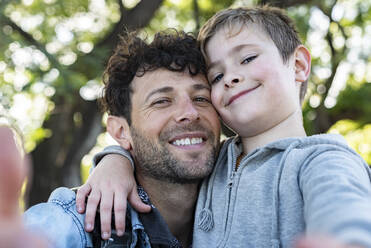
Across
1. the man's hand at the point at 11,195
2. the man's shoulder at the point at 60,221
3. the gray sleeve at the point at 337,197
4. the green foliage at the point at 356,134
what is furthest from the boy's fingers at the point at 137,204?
the green foliage at the point at 356,134

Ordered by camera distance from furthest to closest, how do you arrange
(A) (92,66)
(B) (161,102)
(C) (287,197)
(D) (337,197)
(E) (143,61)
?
(A) (92,66) < (E) (143,61) < (B) (161,102) < (C) (287,197) < (D) (337,197)

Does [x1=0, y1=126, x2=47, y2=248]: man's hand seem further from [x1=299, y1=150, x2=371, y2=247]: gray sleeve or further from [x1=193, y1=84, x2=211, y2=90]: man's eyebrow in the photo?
[x1=193, y1=84, x2=211, y2=90]: man's eyebrow

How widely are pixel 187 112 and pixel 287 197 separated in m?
0.94

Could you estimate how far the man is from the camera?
2.21 m

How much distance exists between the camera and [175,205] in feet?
7.88

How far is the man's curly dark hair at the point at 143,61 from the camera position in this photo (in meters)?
2.50

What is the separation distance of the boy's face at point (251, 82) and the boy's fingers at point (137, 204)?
619 millimetres

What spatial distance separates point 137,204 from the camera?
6.76 ft

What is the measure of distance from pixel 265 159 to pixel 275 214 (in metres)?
0.36

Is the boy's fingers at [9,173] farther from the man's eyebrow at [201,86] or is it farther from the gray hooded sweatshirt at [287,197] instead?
the man's eyebrow at [201,86]

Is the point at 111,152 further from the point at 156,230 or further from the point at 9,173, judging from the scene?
the point at 9,173

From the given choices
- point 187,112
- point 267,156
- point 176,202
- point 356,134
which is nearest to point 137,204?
point 176,202

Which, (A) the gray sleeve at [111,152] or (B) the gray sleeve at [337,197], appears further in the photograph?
(A) the gray sleeve at [111,152]

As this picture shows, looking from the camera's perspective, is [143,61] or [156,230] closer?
[156,230]
